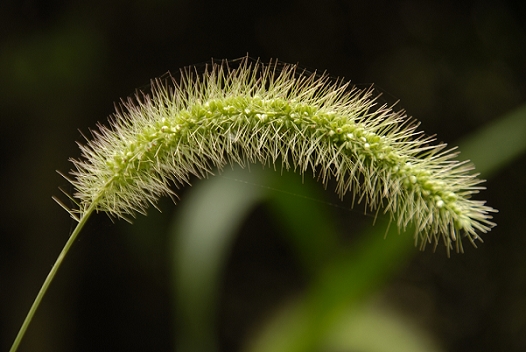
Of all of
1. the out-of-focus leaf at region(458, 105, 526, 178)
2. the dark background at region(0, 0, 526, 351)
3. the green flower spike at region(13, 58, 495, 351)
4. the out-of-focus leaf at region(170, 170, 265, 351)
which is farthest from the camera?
the dark background at region(0, 0, 526, 351)

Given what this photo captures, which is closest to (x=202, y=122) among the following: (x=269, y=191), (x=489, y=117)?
(x=269, y=191)

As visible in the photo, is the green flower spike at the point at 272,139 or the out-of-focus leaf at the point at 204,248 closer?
the green flower spike at the point at 272,139

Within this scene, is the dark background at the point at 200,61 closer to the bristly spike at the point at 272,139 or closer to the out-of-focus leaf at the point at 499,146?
the out-of-focus leaf at the point at 499,146

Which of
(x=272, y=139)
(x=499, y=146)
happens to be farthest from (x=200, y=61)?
(x=272, y=139)

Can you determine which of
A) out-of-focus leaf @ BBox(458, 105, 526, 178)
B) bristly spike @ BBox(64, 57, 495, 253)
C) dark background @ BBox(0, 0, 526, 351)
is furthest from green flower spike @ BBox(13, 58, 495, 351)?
dark background @ BBox(0, 0, 526, 351)

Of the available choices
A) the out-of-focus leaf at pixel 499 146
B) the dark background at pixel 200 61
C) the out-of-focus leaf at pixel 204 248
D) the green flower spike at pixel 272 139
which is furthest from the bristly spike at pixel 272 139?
the dark background at pixel 200 61

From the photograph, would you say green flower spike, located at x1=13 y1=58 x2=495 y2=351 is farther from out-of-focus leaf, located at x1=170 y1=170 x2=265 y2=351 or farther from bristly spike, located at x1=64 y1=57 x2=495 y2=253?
out-of-focus leaf, located at x1=170 y1=170 x2=265 y2=351

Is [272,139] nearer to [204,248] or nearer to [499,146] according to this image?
[204,248]

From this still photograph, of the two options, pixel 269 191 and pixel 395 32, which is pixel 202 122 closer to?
pixel 269 191
